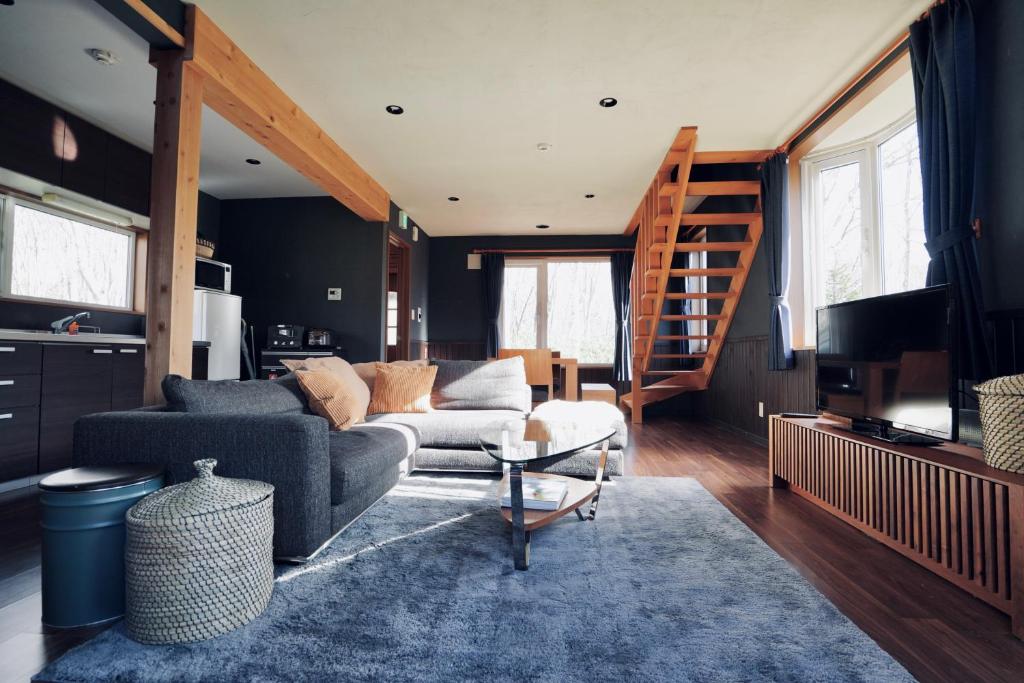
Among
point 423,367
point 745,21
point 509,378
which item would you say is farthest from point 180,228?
point 745,21

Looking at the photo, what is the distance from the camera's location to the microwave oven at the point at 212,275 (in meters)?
4.84

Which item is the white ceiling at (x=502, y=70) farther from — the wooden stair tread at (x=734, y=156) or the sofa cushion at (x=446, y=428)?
the sofa cushion at (x=446, y=428)

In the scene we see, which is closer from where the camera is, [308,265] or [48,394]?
[48,394]

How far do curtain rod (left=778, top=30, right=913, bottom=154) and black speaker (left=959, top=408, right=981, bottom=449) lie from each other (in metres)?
1.98

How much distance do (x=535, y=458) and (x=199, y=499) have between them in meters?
1.13

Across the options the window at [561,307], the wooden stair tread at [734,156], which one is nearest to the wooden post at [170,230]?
the wooden stair tread at [734,156]

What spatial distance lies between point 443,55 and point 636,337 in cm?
371

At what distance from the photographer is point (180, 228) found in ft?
8.35

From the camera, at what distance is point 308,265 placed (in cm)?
565

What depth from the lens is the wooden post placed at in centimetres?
250

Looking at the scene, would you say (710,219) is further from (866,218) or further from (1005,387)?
(1005,387)

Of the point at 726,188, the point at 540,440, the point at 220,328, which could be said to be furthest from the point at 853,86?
the point at 220,328

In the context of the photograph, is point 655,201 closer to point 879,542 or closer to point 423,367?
point 423,367

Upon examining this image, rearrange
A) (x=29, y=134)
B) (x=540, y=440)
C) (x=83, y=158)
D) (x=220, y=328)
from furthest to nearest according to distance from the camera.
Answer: (x=220, y=328) → (x=83, y=158) → (x=29, y=134) → (x=540, y=440)
